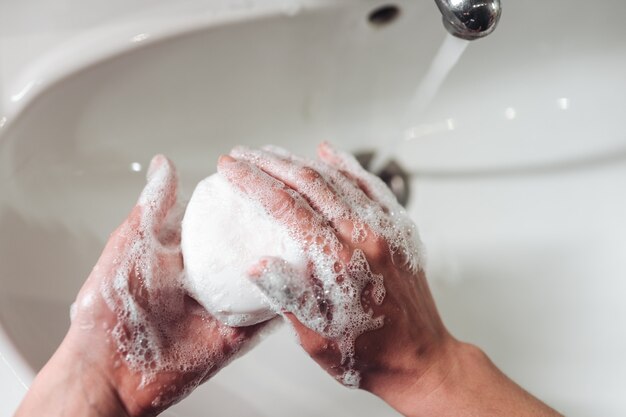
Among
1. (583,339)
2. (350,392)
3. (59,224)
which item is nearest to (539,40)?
(583,339)

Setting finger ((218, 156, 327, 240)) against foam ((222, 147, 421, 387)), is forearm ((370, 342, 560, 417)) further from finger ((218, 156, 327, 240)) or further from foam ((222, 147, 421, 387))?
finger ((218, 156, 327, 240))

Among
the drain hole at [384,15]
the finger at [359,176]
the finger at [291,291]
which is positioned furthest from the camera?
the drain hole at [384,15]

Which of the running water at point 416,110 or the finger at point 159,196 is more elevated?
the finger at point 159,196

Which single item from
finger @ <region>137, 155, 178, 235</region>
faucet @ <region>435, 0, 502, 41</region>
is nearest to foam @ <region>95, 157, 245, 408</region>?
finger @ <region>137, 155, 178, 235</region>

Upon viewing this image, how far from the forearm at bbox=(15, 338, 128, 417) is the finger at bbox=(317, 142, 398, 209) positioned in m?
0.30

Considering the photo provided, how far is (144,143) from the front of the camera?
72 centimetres

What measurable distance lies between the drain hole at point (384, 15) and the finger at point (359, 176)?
20 cm

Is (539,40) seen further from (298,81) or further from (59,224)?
(59,224)

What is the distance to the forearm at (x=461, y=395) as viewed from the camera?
0.53 metres

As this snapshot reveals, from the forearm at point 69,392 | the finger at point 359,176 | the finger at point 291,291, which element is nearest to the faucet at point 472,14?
the finger at point 359,176

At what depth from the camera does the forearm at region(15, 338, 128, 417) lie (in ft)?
1.51

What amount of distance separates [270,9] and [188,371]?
398 mm

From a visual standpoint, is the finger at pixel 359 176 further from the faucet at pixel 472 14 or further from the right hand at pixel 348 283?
the faucet at pixel 472 14

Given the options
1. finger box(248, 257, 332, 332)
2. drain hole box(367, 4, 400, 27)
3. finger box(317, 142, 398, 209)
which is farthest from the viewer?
drain hole box(367, 4, 400, 27)
